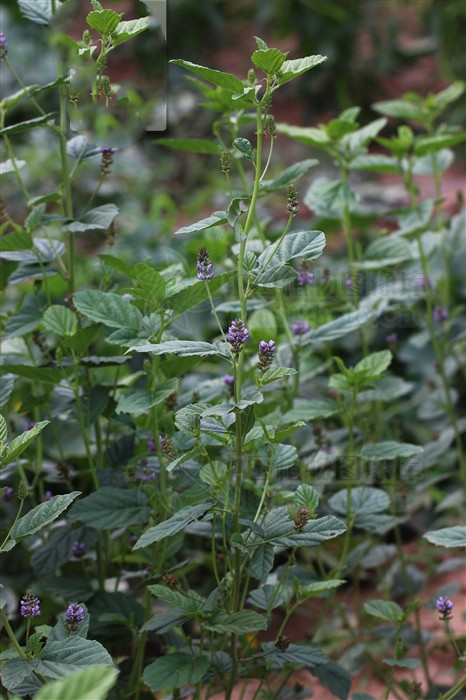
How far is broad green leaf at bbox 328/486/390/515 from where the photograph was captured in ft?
4.63

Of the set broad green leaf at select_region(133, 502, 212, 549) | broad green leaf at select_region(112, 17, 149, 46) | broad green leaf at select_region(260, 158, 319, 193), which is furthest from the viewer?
broad green leaf at select_region(260, 158, 319, 193)

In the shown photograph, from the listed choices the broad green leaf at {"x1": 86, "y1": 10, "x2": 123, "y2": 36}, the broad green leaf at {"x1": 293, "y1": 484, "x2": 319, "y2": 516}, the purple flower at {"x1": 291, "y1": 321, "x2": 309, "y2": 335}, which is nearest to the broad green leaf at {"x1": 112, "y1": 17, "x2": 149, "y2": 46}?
the broad green leaf at {"x1": 86, "y1": 10, "x2": 123, "y2": 36}

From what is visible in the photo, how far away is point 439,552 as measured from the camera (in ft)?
6.28

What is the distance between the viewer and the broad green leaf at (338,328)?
4.48 feet

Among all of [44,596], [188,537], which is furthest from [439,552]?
[44,596]

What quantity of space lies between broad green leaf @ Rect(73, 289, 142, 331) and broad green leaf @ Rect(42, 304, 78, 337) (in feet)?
0.32

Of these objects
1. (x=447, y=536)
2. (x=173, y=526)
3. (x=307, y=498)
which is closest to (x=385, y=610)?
(x=447, y=536)

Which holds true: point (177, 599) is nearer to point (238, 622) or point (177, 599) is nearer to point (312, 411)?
point (238, 622)

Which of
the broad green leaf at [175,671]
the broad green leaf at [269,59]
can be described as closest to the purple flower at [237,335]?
the broad green leaf at [269,59]

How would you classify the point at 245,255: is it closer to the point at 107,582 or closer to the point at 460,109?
the point at 107,582

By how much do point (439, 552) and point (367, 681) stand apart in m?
0.37

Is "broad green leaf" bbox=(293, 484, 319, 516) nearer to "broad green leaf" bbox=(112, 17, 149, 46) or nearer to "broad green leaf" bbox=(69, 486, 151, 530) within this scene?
"broad green leaf" bbox=(69, 486, 151, 530)

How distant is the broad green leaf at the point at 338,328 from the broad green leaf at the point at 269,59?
46 centimetres

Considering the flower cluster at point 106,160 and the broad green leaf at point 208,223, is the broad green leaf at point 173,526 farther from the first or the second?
the flower cluster at point 106,160
